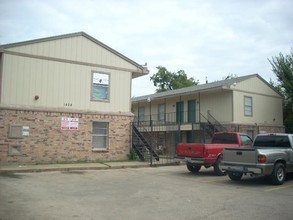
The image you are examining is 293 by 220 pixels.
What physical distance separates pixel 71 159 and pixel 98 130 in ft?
7.82

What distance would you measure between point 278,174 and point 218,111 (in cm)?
1445

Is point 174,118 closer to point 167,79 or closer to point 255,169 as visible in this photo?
point 255,169

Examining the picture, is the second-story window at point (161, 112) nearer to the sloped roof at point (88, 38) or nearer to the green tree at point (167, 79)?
the sloped roof at point (88, 38)

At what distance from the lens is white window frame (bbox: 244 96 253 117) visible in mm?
26477

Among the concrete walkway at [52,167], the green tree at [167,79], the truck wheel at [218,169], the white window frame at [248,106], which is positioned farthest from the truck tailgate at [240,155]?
the green tree at [167,79]

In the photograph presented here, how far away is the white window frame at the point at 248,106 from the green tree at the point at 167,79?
30.7 metres

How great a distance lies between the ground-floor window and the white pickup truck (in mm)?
8863

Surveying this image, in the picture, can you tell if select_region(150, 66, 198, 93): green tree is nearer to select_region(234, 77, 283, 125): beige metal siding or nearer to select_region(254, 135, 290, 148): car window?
select_region(234, 77, 283, 125): beige metal siding

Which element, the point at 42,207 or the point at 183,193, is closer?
the point at 42,207

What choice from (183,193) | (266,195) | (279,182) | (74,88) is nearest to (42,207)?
(183,193)

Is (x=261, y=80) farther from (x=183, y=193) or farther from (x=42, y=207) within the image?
(x=42, y=207)

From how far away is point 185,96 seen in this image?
97.9 feet

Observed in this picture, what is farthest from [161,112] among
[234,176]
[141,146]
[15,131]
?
[234,176]

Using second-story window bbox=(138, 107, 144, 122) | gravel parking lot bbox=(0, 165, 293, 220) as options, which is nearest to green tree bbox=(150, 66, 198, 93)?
second-story window bbox=(138, 107, 144, 122)
